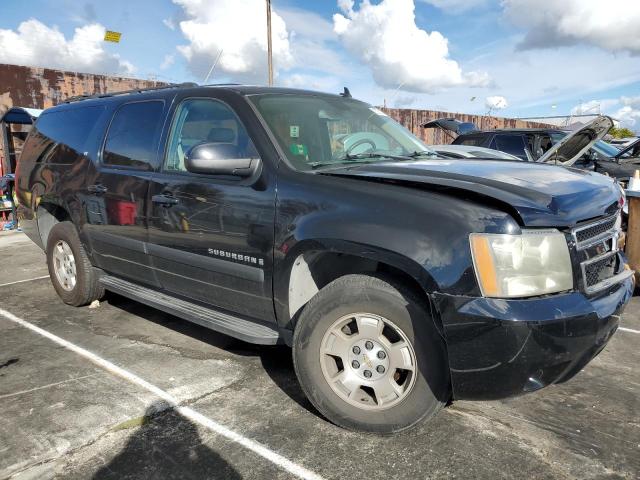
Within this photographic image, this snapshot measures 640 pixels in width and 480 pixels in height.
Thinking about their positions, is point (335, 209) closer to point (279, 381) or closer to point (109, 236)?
point (279, 381)

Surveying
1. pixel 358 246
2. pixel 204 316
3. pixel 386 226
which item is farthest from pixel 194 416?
pixel 386 226

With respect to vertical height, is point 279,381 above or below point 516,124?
below

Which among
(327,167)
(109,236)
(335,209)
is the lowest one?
(109,236)

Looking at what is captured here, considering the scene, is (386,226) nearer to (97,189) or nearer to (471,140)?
(97,189)

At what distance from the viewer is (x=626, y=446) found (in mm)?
2561

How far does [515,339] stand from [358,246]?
820 mm

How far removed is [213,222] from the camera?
10.3 ft

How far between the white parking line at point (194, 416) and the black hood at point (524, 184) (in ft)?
4.80

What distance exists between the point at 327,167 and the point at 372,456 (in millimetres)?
1583

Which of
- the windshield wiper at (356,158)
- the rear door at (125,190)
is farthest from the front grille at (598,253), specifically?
the rear door at (125,190)

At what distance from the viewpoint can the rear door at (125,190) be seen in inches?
146

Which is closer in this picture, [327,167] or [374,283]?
[374,283]

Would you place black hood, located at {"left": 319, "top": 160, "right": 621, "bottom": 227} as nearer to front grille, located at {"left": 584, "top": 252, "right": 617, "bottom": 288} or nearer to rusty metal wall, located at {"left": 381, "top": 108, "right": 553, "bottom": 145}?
front grille, located at {"left": 584, "top": 252, "right": 617, "bottom": 288}

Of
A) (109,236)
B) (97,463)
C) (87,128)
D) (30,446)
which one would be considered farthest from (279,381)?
(87,128)
